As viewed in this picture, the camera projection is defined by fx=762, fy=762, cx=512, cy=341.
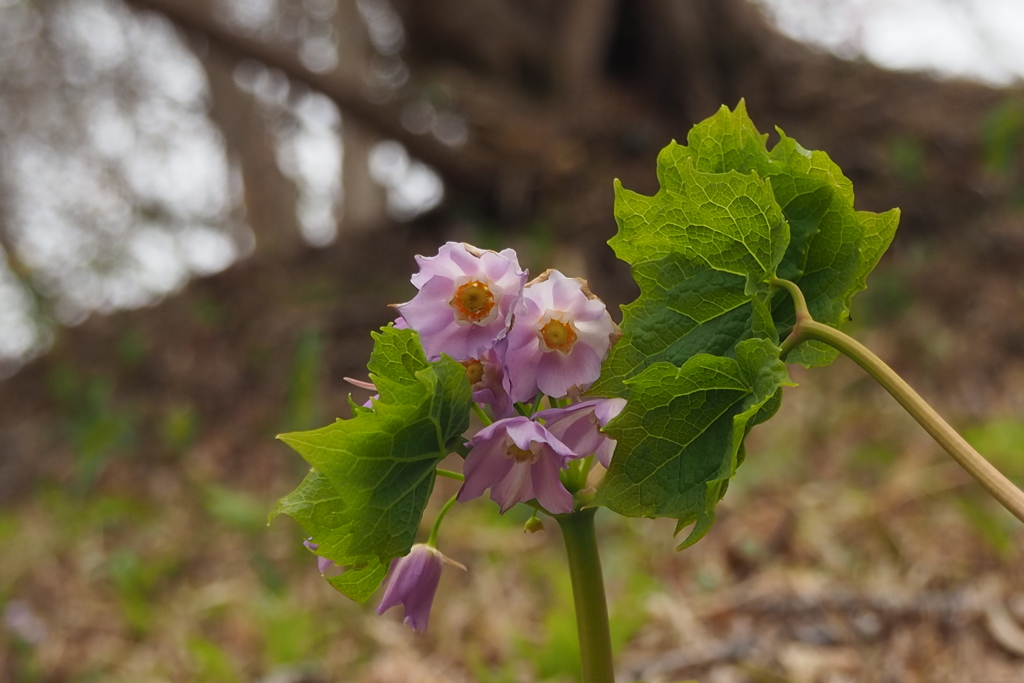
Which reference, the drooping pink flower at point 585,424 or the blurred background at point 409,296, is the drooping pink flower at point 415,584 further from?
the blurred background at point 409,296

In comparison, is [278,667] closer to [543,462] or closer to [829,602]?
[829,602]

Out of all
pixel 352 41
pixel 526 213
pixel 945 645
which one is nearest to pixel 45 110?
pixel 352 41

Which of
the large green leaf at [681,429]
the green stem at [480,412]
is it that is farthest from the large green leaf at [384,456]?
the large green leaf at [681,429]

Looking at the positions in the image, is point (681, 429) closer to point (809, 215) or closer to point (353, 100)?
point (809, 215)

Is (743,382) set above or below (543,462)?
above

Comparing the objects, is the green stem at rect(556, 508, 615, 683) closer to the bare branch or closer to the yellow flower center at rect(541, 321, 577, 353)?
the yellow flower center at rect(541, 321, 577, 353)

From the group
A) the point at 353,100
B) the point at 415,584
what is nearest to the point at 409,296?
the point at 353,100
